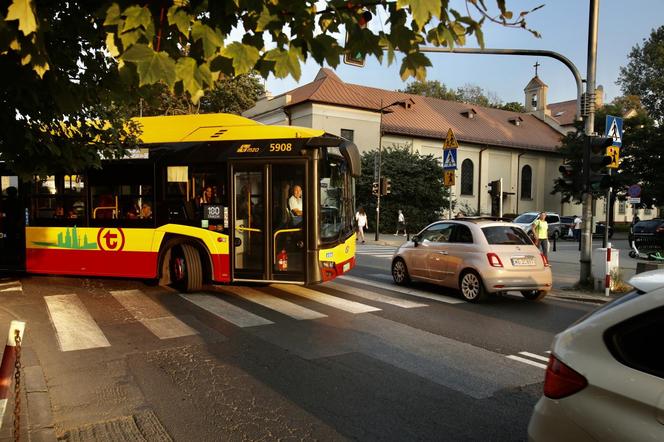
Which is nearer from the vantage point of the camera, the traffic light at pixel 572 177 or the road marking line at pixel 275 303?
the road marking line at pixel 275 303

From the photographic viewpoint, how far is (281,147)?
9172mm

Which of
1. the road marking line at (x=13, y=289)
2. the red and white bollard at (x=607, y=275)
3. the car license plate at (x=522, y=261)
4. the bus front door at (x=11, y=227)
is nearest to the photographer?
the car license plate at (x=522, y=261)

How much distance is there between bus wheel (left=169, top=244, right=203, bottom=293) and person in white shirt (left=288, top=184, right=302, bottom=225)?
211cm

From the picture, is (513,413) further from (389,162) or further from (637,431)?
(389,162)

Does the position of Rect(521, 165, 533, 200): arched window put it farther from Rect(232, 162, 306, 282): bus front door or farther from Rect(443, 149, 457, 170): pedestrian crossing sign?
Rect(232, 162, 306, 282): bus front door

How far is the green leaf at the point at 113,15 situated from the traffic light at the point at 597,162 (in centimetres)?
1078

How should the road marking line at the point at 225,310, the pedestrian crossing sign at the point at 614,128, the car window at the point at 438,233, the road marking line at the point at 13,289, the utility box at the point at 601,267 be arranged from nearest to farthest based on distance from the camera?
the road marking line at the point at 225,310, the road marking line at the point at 13,289, the car window at the point at 438,233, the utility box at the point at 601,267, the pedestrian crossing sign at the point at 614,128

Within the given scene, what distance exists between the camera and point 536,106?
61.8 metres

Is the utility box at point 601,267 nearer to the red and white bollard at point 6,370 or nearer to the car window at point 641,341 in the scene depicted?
the car window at point 641,341

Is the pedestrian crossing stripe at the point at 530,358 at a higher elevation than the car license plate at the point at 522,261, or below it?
below

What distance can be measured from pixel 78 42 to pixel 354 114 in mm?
37536

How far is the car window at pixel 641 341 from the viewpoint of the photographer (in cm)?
214

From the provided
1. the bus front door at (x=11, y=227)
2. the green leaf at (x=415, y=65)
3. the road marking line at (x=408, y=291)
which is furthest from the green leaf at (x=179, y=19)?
the bus front door at (x=11, y=227)

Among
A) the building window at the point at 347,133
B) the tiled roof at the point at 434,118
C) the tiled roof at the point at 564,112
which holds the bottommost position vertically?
the building window at the point at 347,133
